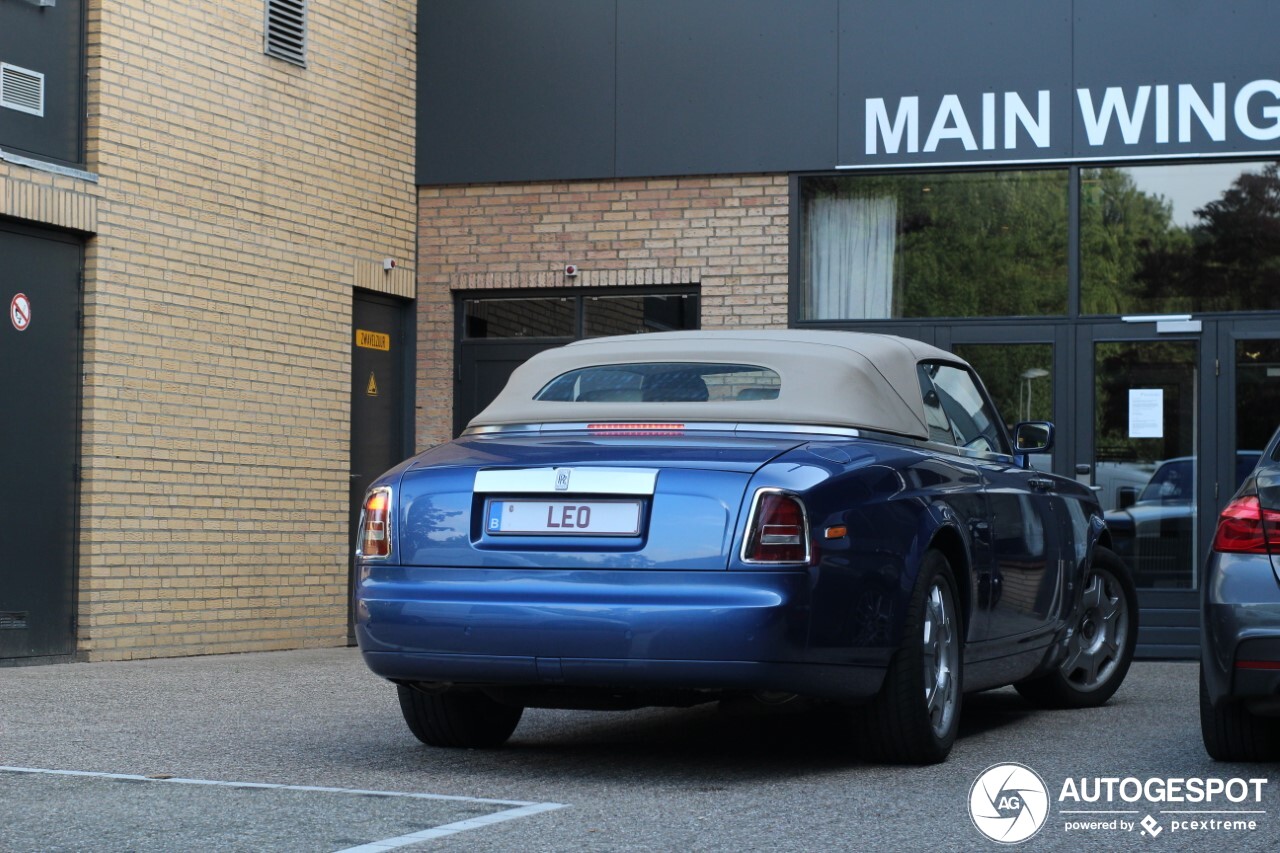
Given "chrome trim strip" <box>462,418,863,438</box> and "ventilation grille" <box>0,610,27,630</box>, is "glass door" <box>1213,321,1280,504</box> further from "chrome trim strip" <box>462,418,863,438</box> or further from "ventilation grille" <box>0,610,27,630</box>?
"ventilation grille" <box>0,610,27,630</box>

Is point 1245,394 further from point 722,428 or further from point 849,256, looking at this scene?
point 722,428

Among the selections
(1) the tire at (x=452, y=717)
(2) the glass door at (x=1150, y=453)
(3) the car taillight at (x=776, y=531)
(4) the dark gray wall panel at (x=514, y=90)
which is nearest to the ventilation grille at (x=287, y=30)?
(4) the dark gray wall panel at (x=514, y=90)

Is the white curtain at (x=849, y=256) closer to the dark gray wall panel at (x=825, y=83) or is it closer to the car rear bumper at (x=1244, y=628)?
the dark gray wall panel at (x=825, y=83)

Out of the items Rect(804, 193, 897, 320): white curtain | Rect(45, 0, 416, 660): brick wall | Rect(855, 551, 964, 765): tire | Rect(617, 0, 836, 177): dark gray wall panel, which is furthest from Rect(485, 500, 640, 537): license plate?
Rect(617, 0, 836, 177): dark gray wall panel

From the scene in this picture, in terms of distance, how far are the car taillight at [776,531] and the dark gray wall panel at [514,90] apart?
8.70m

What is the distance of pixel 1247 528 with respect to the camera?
5.85 metres

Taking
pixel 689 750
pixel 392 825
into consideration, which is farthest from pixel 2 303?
pixel 392 825

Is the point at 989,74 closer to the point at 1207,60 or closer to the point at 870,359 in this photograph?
the point at 1207,60

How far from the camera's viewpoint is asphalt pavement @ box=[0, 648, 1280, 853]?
4785 mm

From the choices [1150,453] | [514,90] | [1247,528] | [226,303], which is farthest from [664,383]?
[514,90]

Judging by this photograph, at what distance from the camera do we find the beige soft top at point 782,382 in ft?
20.7

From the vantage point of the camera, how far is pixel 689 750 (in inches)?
265

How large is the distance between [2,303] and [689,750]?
5801mm

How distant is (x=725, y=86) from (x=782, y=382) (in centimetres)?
763
